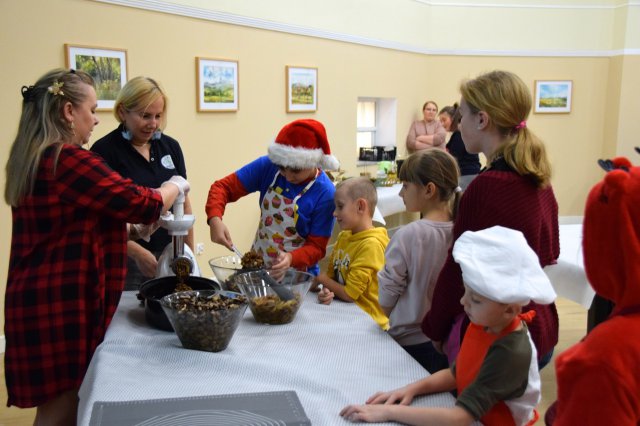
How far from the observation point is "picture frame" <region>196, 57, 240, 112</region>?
4.60m

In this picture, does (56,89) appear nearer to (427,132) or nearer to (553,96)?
(427,132)

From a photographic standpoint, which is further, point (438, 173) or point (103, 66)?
point (103, 66)

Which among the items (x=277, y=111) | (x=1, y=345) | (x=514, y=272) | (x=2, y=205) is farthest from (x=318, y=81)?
(x=514, y=272)

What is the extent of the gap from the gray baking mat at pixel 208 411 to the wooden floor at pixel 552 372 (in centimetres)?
186

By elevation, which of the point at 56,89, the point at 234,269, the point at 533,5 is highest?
the point at 533,5

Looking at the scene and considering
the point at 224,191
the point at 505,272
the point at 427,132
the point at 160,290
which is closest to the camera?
the point at 505,272

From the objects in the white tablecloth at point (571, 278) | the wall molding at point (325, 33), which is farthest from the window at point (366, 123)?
the white tablecloth at point (571, 278)

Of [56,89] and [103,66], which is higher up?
[103,66]

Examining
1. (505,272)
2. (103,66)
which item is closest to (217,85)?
(103,66)

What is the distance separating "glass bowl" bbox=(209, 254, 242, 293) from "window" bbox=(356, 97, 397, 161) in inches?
205

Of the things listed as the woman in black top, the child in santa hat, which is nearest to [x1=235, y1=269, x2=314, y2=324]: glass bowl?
the child in santa hat

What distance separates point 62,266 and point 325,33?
4.65 meters

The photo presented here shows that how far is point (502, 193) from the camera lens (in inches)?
59.6

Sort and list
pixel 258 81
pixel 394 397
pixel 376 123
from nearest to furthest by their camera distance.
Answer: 1. pixel 394 397
2. pixel 258 81
3. pixel 376 123
